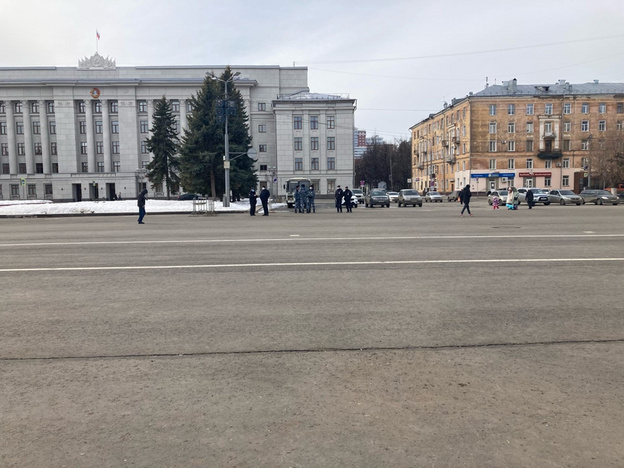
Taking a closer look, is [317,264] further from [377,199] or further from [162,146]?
[162,146]

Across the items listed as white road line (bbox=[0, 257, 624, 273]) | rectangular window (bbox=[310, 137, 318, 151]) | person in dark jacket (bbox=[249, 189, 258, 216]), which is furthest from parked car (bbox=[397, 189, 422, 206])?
rectangular window (bbox=[310, 137, 318, 151])

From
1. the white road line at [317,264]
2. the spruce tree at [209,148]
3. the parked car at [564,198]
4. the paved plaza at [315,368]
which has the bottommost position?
the paved plaza at [315,368]

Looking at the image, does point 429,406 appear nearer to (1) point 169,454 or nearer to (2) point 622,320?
(1) point 169,454

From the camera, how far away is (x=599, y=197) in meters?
43.6

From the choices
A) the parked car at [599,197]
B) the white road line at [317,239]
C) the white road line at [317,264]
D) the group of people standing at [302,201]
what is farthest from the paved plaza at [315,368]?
the parked car at [599,197]

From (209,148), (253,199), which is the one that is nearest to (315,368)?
(253,199)

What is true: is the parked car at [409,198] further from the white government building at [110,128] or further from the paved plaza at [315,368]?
the white government building at [110,128]

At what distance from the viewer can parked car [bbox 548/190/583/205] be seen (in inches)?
1720

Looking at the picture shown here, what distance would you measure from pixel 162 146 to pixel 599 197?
49.4 m

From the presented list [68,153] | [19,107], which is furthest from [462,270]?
[19,107]

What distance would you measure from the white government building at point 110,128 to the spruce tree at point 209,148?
1328 inches

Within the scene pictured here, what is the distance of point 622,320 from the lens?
18.3ft

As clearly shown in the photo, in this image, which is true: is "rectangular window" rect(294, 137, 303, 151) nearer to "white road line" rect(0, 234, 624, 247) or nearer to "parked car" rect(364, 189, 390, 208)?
"parked car" rect(364, 189, 390, 208)

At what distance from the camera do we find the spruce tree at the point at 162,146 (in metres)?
62.0
